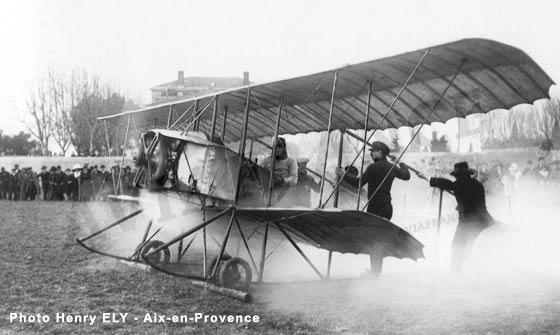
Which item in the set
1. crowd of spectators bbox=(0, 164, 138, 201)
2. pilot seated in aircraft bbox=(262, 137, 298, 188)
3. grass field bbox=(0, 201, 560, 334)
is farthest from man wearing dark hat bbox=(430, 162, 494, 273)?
crowd of spectators bbox=(0, 164, 138, 201)

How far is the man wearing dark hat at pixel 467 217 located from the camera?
8430 millimetres

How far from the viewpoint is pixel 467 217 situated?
845 cm

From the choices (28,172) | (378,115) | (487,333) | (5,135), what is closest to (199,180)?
(378,115)

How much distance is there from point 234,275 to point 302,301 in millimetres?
1018

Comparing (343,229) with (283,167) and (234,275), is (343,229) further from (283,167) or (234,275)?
(283,167)

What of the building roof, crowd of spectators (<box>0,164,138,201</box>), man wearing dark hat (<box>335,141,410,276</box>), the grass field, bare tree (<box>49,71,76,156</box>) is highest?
the building roof

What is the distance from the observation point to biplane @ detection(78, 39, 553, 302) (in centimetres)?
633

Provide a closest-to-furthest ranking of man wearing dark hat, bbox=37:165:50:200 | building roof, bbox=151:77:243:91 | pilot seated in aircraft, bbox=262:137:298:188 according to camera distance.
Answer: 1. pilot seated in aircraft, bbox=262:137:298:188
2. man wearing dark hat, bbox=37:165:50:200
3. building roof, bbox=151:77:243:91

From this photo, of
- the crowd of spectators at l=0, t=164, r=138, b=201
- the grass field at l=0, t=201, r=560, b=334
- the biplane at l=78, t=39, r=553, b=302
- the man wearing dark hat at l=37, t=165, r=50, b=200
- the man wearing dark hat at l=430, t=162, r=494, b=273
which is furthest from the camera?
the man wearing dark hat at l=37, t=165, r=50, b=200

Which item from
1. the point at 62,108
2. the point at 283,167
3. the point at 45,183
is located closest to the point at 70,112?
the point at 62,108

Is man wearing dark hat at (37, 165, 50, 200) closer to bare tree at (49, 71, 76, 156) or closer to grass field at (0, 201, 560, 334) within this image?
grass field at (0, 201, 560, 334)

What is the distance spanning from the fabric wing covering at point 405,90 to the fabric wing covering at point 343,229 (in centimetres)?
148

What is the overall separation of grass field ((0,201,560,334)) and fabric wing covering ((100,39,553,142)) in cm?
239

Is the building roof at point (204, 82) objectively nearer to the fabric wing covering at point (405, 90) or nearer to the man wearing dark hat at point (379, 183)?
the fabric wing covering at point (405, 90)
